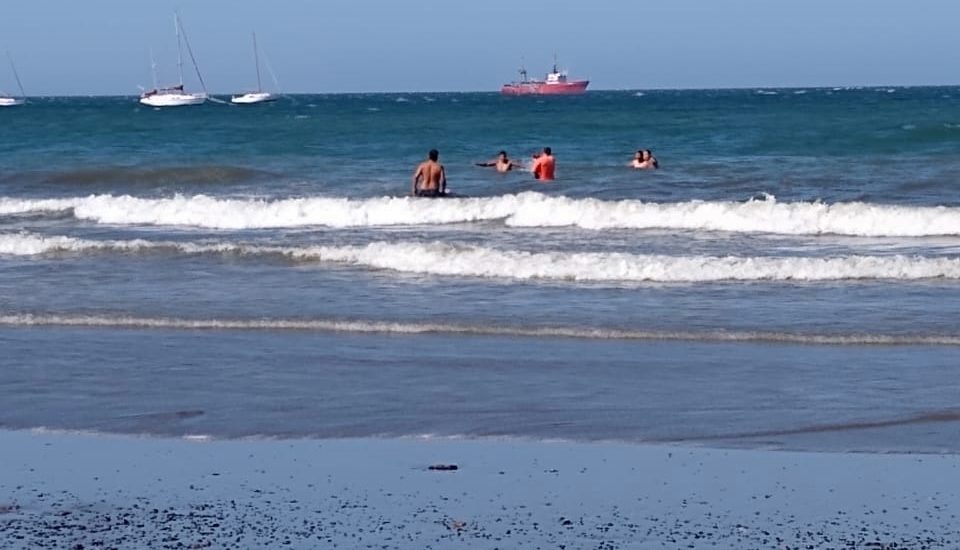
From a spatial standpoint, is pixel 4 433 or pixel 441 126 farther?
pixel 441 126

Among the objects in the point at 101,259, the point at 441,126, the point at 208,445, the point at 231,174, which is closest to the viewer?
the point at 208,445

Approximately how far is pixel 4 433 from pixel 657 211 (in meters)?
14.4

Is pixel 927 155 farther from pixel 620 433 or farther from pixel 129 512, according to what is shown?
pixel 129 512

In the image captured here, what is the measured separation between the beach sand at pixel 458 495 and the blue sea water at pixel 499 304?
46cm

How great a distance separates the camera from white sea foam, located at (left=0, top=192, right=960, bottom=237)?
20859 mm

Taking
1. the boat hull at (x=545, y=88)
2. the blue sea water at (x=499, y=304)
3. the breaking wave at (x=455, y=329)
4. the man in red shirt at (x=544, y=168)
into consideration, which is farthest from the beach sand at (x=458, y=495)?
the boat hull at (x=545, y=88)

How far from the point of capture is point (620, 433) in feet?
28.5

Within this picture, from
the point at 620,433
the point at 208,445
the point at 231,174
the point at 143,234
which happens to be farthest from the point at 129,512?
the point at 231,174

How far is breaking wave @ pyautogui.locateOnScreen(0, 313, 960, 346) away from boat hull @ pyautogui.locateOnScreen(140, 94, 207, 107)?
229ft

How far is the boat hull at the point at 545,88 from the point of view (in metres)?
119

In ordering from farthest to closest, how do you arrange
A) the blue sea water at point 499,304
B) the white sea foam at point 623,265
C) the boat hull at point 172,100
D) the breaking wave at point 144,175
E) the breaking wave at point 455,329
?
the boat hull at point 172,100
the breaking wave at point 144,175
the white sea foam at point 623,265
the breaking wave at point 455,329
the blue sea water at point 499,304

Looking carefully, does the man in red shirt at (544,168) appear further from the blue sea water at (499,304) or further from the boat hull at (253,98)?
the boat hull at (253,98)

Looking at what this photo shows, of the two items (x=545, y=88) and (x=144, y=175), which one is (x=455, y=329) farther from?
(x=545, y=88)

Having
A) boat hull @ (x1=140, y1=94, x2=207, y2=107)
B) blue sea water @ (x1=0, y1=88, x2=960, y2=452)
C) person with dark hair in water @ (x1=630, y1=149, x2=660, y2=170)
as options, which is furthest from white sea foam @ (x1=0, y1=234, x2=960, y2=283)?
boat hull @ (x1=140, y1=94, x2=207, y2=107)
